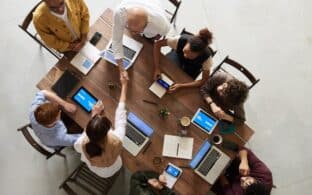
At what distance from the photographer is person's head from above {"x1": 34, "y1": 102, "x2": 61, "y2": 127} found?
3031mm

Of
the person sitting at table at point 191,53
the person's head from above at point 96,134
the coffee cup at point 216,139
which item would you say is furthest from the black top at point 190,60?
the person's head from above at point 96,134


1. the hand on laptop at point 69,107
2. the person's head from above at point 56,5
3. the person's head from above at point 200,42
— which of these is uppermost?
the person's head from above at point 200,42

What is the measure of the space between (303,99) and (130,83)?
82.8 inches

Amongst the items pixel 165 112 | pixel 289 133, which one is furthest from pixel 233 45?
pixel 165 112

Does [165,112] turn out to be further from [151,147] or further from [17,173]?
[17,173]

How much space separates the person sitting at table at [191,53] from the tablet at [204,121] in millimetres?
254

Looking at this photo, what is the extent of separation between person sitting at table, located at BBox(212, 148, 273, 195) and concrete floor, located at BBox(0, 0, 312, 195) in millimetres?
729

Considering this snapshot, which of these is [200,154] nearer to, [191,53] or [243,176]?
[243,176]

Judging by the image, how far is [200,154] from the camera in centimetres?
335

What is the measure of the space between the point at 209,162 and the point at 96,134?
1040 millimetres

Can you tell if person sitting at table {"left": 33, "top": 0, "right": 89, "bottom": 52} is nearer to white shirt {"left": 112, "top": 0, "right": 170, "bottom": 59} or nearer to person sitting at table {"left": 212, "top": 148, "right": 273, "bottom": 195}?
white shirt {"left": 112, "top": 0, "right": 170, "bottom": 59}

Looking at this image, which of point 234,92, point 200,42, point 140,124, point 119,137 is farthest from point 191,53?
point 119,137

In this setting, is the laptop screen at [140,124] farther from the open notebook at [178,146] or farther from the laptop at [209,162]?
the laptop at [209,162]

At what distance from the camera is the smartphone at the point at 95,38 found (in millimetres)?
3533
